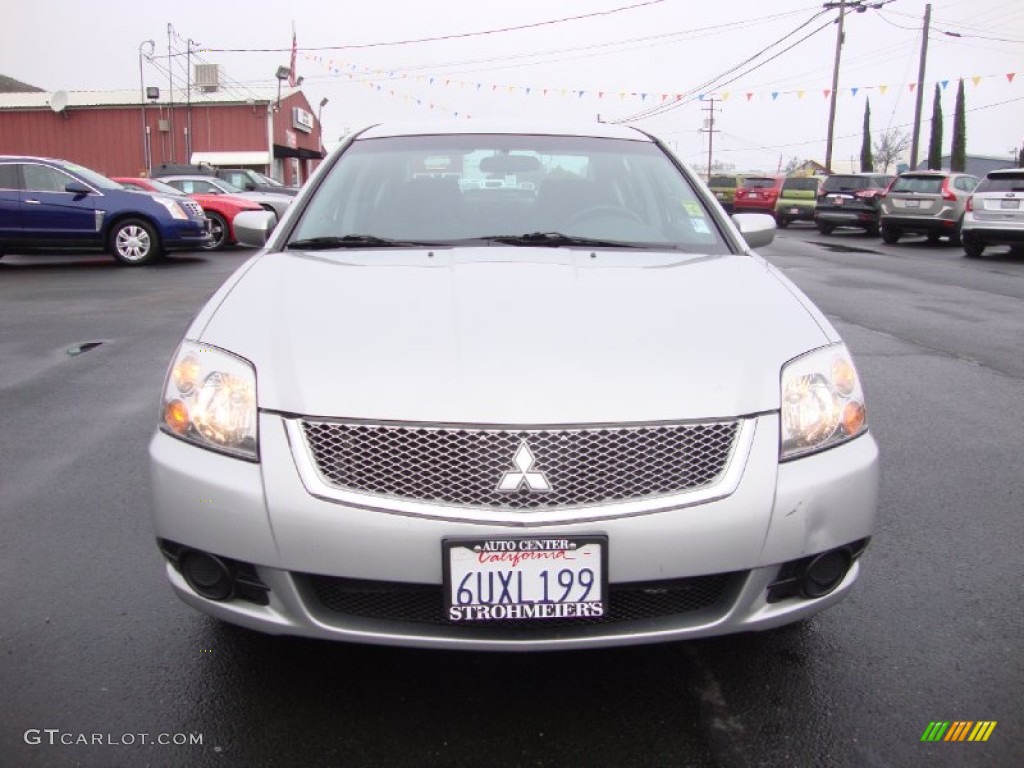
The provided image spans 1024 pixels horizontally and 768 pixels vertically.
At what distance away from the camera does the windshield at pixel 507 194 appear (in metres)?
3.15

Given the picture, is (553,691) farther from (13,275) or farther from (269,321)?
(13,275)

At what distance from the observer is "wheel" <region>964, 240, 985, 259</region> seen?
16062 millimetres

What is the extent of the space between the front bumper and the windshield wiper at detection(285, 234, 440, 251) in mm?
1075

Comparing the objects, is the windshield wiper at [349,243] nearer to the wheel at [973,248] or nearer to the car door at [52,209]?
the car door at [52,209]

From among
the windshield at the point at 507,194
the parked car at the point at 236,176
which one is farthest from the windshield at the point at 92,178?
the windshield at the point at 507,194

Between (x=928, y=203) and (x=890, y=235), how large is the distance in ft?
3.91

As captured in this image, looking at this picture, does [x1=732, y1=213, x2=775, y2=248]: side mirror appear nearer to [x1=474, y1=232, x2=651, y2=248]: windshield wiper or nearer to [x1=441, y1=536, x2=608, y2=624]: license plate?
[x1=474, y1=232, x2=651, y2=248]: windshield wiper

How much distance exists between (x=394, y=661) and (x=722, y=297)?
1.32 meters

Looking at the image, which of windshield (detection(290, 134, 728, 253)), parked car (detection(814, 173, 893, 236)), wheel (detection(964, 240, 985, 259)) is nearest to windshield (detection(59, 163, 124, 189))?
windshield (detection(290, 134, 728, 253))

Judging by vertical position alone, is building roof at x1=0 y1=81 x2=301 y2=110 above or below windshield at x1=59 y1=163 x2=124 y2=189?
above

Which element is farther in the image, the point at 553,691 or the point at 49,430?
the point at 49,430

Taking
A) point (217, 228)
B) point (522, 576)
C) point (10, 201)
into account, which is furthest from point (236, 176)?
point (522, 576)

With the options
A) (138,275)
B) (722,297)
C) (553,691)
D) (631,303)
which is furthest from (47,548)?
(138,275)

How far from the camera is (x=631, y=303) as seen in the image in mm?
2412
